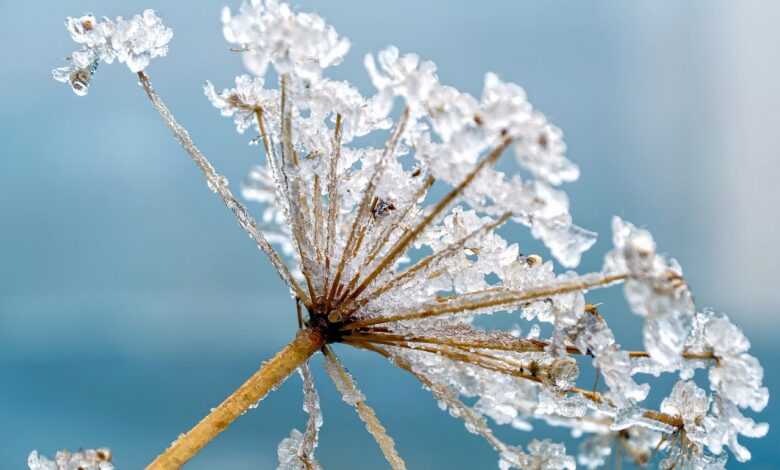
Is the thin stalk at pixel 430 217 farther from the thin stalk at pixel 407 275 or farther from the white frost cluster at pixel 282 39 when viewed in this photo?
the white frost cluster at pixel 282 39

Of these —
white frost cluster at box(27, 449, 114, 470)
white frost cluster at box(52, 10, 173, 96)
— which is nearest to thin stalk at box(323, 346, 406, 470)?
white frost cluster at box(27, 449, 114, 470)

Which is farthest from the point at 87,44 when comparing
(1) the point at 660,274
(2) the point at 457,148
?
(1) the point at 660,274

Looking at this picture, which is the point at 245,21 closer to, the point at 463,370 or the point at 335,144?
the point at 335,144

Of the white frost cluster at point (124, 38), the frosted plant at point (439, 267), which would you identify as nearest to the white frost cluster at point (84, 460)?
the frosted plant at point (439, 267)

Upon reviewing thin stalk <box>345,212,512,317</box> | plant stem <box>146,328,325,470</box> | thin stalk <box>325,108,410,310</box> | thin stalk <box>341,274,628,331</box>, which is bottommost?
thin stalk <box>341,274,628,331</box>

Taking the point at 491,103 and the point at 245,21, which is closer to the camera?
the point at 491,103

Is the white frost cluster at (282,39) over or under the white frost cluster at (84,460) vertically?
over

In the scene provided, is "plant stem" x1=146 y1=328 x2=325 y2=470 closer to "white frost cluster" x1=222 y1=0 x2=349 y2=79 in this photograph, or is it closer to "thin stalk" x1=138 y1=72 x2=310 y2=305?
"thin stalk" x1=138 y1=72 x2=310 y2=305
